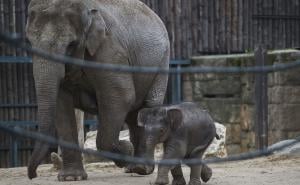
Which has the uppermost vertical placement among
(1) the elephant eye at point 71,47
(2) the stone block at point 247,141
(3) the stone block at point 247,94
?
(1) the elephant eye at point 71,47

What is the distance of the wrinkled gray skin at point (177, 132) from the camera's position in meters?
6.83

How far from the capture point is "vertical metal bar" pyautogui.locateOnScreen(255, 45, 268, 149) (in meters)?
12.7

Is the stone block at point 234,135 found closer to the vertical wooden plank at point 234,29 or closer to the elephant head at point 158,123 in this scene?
the vertical wooden plank at point 234,29

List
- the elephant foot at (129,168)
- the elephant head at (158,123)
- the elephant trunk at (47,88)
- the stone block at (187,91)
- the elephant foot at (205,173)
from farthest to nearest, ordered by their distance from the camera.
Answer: the stone block at (187,91) → the elephant foot at (129,168) → the elephant foot at (205,173) → the elephant head at (158,123) → the elephant trunk at (47,88)

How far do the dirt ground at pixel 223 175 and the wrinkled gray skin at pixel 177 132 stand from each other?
21.9 inches

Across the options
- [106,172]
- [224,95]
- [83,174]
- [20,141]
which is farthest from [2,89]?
[83,174]

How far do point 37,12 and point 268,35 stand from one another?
9094 millimetres

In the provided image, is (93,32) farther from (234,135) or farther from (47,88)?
(234,135)

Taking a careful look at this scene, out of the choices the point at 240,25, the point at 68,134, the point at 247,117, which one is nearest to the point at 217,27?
the point at 240,25

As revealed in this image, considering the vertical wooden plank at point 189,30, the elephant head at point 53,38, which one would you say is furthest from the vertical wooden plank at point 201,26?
the elephant head at point 53,38

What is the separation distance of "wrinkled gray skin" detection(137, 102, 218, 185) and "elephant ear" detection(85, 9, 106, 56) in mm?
746

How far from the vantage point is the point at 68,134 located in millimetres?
7719

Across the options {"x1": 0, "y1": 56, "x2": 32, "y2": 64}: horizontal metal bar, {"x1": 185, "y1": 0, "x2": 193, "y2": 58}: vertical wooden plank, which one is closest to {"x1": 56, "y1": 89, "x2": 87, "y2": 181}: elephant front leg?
{"x1": 0, "y1": 56, "x2": 32, "y2": 64}: horizontal metal bar

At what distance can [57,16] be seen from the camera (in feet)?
22.9
